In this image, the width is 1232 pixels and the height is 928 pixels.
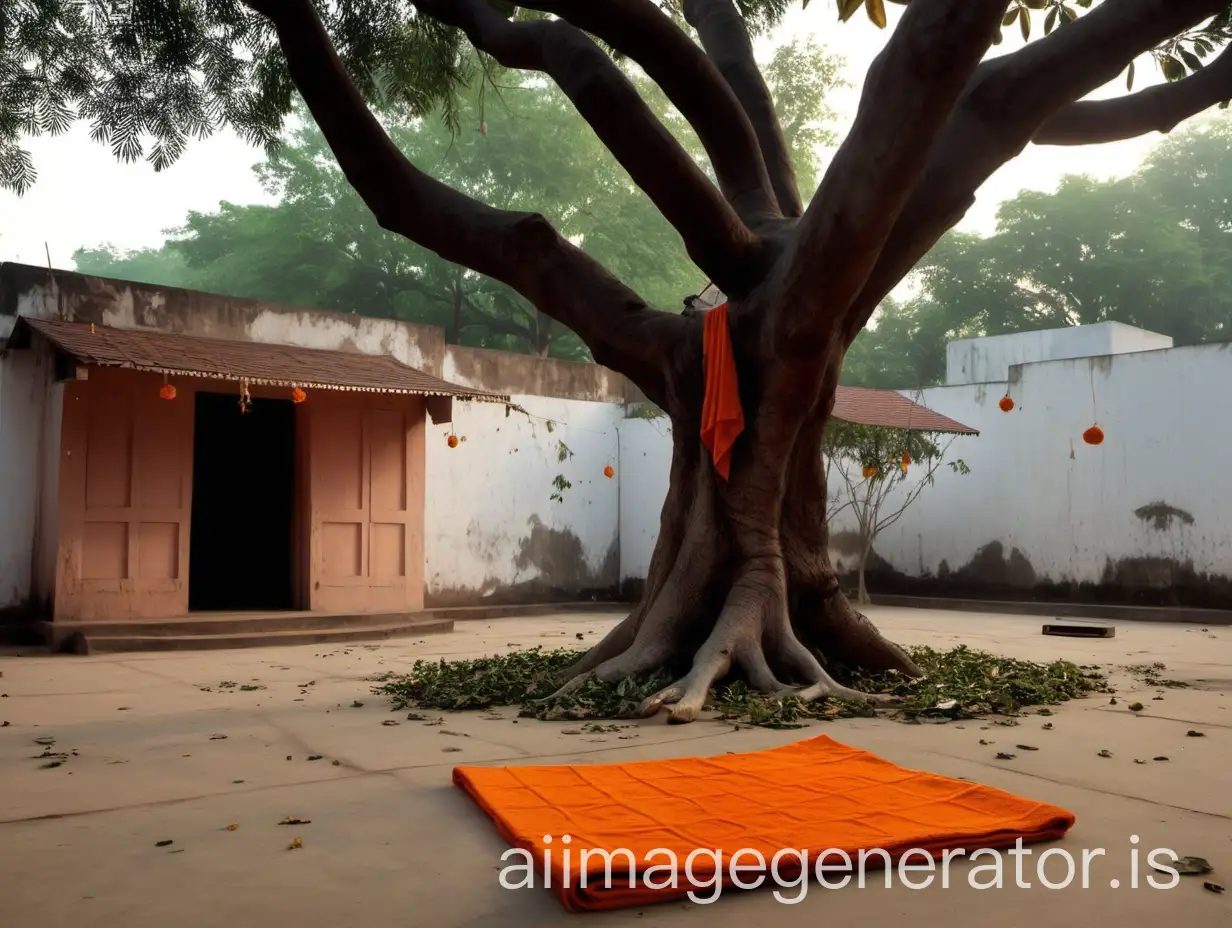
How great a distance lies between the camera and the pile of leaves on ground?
4.77 meters

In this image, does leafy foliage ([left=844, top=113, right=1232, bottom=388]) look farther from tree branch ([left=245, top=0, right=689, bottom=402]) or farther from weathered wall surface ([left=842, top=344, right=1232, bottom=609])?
tree branch ([left=245, top=0, right=689, bottom=402])

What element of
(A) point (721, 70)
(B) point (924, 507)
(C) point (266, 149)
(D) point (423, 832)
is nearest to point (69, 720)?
(D) point (423, 832)

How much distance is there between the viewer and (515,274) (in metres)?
5.88

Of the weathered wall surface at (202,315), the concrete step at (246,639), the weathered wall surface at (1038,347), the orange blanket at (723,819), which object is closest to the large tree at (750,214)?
the orange blanket at (723,819)

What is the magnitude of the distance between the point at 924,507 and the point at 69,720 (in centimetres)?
1112

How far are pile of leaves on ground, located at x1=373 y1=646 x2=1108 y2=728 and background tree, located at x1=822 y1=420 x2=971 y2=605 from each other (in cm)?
569

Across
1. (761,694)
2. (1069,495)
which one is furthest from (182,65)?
(1069,495)

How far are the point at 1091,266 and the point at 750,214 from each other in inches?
952

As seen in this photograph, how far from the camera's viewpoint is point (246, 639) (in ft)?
28.8

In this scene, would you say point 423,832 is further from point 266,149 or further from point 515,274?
point 266,149

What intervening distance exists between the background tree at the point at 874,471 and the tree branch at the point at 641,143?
21.0 feet

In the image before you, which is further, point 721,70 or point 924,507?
point 924,507

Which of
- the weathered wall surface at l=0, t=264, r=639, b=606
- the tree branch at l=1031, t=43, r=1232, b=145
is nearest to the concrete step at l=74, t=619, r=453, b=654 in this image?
the weathered wall surface at l=0, t=264, r=639, b=606

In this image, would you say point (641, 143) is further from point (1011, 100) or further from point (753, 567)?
point (753, 567)
